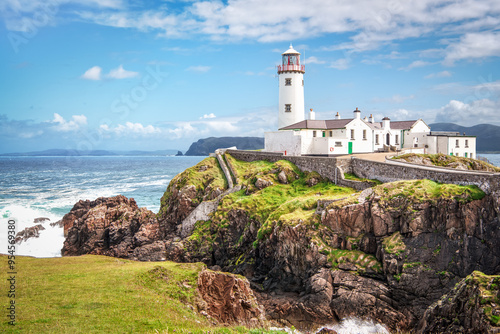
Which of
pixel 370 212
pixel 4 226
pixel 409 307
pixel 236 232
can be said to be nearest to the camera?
pixel 409 307

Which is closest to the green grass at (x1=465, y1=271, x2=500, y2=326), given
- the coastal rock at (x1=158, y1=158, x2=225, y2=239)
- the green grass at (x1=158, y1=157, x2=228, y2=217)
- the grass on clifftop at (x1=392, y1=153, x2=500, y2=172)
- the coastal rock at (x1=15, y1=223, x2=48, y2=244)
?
the grass on clifftop at (x1=392, y1=153, x2=500, y2=172)

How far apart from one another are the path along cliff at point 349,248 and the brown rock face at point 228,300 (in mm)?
2300

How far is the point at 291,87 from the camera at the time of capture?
48.4m

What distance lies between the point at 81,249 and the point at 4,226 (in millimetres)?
16349

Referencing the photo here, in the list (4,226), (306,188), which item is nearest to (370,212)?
(306,188)

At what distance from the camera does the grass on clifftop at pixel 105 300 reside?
48.6 feet

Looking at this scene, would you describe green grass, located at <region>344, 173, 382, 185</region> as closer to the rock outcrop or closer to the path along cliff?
the path along cliff

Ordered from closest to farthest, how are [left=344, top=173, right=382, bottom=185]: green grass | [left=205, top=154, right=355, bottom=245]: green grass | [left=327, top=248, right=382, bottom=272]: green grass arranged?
[left=327, top=248, right=382, bottom=272]: green grass < [left=205, top=154, right=355, bottom=245]: green grass < [left=344, top=173, right=382, bottom=185]: green grass

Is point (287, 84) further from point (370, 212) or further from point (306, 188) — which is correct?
point (370, 212)

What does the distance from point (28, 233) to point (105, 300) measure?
31200 millimetres

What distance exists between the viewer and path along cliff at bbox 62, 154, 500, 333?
22.0 metres

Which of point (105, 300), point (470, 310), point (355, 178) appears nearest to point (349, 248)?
point (470, 310)

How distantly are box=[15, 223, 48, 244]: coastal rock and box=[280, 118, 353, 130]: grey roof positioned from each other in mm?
30326

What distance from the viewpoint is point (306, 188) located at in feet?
119
